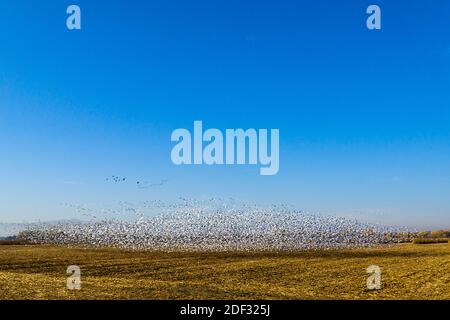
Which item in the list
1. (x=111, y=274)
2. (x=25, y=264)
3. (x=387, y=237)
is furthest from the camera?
(x=387, y=237)

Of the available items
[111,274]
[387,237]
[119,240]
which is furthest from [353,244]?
[111,274]

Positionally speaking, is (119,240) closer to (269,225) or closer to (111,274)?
(269,225)

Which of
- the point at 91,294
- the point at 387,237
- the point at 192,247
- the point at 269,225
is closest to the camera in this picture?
the point at 91,294

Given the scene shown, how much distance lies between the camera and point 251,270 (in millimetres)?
43625

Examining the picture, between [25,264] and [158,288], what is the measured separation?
108ft

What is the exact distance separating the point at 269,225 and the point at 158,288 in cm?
6692

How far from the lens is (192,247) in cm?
7712
